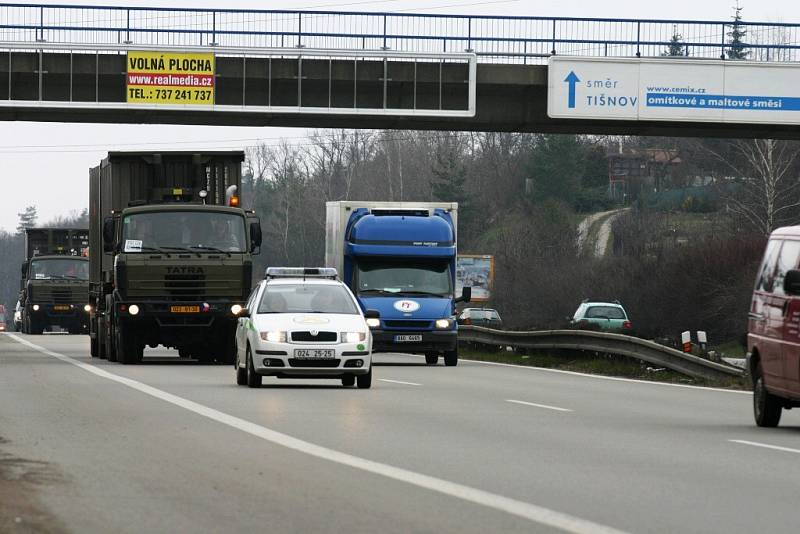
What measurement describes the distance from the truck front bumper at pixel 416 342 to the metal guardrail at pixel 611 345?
2133mm

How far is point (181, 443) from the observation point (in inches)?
562

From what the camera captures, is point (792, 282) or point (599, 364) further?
point (599, 364)

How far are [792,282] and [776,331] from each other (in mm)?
843

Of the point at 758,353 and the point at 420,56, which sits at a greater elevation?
the point at 420,56

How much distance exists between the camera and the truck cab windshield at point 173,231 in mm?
32250

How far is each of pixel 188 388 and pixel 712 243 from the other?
41336 millimetres

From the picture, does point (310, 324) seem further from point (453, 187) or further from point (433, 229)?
point (453, 187)

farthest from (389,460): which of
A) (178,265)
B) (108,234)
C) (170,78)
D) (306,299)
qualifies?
(170,78)

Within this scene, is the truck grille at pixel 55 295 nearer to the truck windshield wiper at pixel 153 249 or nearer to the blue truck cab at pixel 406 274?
the blue truck cab at pixel 406 274

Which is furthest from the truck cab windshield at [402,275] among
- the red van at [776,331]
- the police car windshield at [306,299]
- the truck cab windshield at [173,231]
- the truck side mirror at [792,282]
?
the truck side mirror at [792,282]

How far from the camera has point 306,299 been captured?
2431 centimetres

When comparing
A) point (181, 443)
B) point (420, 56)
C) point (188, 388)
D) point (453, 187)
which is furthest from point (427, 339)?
point (453, 187)

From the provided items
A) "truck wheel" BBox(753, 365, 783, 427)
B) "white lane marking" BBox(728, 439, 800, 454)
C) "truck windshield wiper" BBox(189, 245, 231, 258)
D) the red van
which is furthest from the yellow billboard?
"white lane marking" BBox(728, 439, 800, 454)

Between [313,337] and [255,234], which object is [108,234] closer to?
[255,234]
